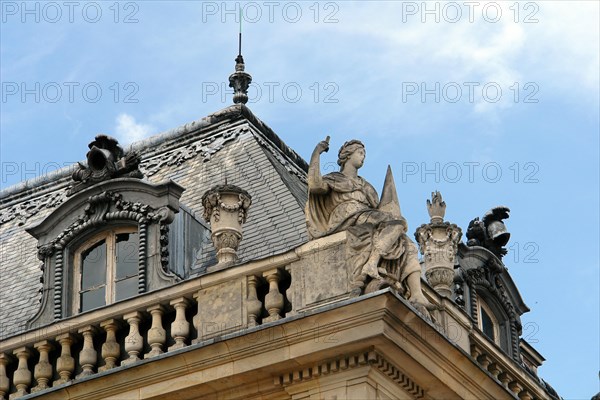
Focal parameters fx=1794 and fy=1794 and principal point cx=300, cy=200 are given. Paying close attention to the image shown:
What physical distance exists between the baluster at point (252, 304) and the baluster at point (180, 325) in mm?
931

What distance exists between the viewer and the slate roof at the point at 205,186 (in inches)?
1039

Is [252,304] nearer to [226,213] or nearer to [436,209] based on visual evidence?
[226,213]

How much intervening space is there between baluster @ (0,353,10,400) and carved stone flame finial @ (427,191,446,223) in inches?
252

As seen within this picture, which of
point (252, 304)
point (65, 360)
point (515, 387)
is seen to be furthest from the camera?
point (515, 387)

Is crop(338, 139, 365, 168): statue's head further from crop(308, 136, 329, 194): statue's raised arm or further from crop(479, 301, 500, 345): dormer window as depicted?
crop(479, 301, 500, 345): dormer window

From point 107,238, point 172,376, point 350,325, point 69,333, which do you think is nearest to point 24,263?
point 107,238

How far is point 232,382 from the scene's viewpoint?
891 inches

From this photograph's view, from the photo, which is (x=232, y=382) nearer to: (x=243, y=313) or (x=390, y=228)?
(x=243, y=313)

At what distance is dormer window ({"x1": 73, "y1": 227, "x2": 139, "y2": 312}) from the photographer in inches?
1016

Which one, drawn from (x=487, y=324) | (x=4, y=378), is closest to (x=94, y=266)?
(x=4, y=378)

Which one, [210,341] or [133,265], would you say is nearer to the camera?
[210,341]

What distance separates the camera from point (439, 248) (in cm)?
2556

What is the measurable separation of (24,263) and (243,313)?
716cm

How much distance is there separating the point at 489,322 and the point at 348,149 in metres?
6.25
